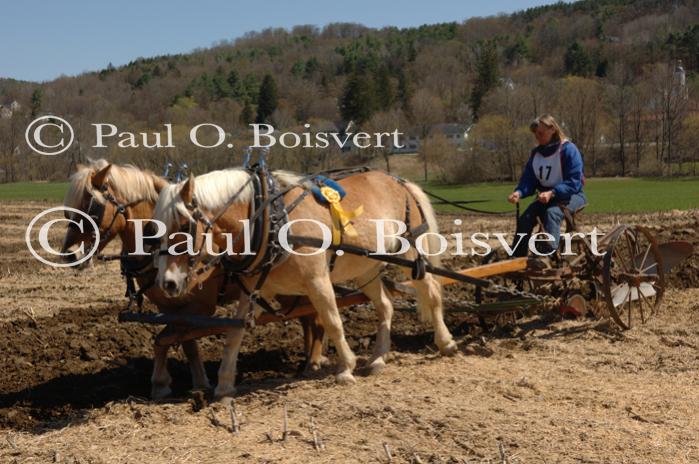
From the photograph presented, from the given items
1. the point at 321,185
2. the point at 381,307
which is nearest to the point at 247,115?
the point at 381,307

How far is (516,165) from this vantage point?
216 feet

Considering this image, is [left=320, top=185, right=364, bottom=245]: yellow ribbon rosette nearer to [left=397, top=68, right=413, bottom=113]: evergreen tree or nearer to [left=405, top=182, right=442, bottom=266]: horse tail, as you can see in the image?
[left=405, top=182, right=442, bottom=266]: horse tail

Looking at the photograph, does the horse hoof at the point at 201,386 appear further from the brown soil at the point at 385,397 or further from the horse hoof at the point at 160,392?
the horse hoof at the point at 160,392

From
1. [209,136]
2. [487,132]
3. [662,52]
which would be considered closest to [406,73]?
[662,52]

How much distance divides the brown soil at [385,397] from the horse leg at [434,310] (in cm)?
15

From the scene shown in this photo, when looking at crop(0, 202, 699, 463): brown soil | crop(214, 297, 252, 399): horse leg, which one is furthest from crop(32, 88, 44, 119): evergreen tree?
crop(214, 297, 252, 399): horse leg

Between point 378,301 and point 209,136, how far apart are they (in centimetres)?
4093

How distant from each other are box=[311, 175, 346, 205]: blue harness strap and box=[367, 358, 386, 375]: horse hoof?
1.53 meters

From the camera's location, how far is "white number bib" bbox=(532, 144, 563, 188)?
27.0 feet

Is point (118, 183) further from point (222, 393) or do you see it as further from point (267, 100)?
point (267, 100)

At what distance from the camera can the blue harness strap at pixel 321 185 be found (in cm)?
645

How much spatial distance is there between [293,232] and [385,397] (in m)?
1.49

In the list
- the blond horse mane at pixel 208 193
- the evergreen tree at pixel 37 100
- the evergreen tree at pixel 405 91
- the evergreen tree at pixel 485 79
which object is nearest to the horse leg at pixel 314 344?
the blond horse mane at pixel 208 193

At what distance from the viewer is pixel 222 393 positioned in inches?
242
